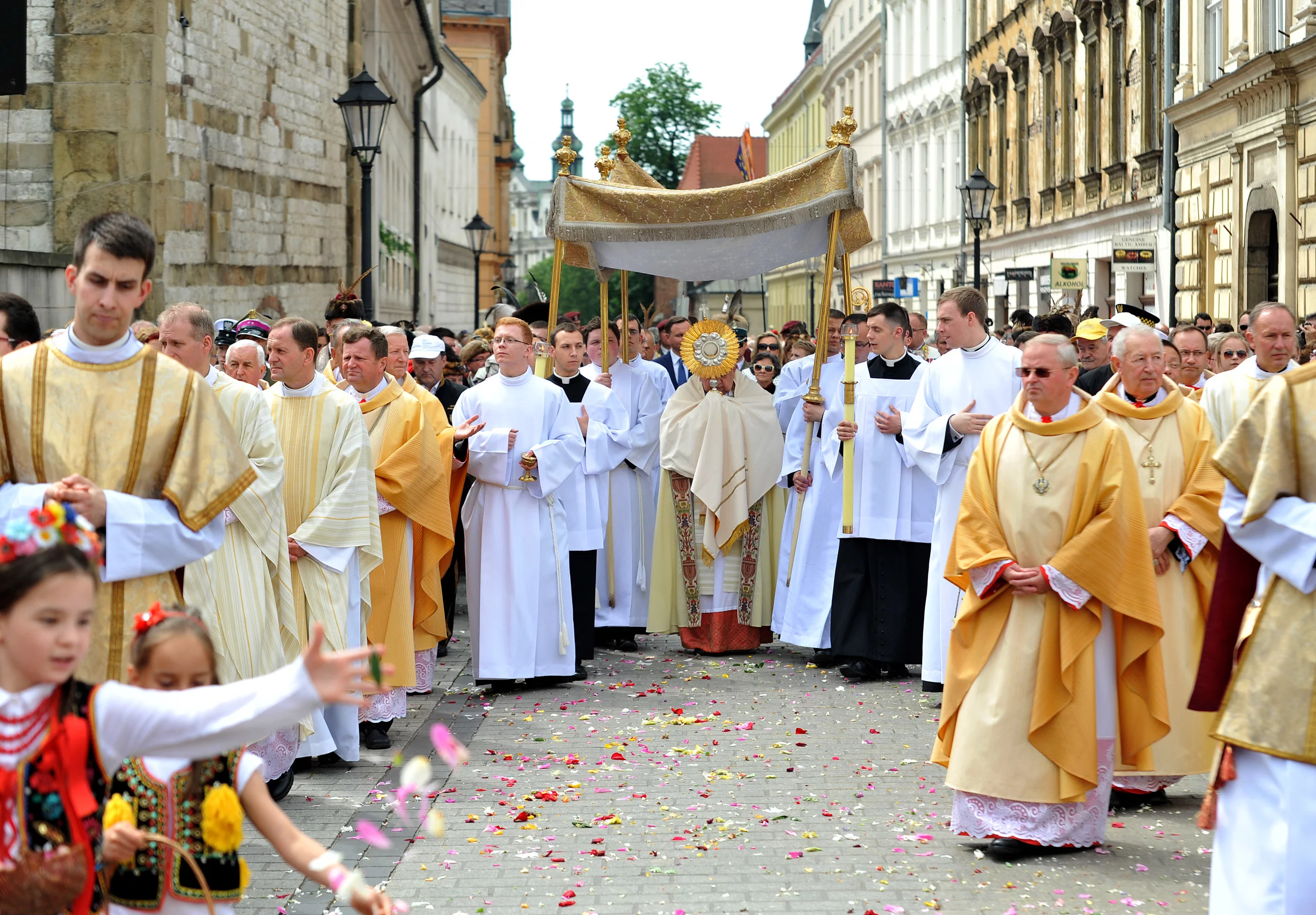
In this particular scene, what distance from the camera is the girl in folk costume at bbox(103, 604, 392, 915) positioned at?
11.2 ft

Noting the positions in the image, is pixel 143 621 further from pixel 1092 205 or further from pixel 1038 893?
pixel 1092 205

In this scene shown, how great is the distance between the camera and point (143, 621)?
348 cm

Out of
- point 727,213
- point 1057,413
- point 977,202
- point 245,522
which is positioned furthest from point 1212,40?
point 245,522

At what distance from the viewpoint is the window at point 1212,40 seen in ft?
75.8

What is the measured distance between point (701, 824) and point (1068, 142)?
2917 cm

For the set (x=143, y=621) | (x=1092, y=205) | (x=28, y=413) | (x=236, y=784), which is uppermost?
(x=1092, y=205)

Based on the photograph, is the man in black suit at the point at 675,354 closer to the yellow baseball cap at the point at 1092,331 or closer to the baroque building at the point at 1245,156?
the yellow baseball cap at the point at 1092,331

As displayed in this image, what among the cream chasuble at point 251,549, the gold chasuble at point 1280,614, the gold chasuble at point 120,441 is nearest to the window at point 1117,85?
the cream chasuble at point 251,549

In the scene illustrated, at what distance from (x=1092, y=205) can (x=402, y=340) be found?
23.9 m

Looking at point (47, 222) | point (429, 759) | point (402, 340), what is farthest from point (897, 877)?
point (47, 222)

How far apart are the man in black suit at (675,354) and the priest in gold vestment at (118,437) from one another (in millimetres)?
8865

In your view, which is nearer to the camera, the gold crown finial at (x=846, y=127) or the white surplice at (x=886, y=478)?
the white surplice at (x=886, y=478)

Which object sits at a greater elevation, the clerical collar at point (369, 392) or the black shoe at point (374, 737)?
the clerical collar at point (369, 392)

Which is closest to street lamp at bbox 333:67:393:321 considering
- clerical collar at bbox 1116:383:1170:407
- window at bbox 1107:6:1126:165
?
clerical collar at bbox 1116:383:1170:407
